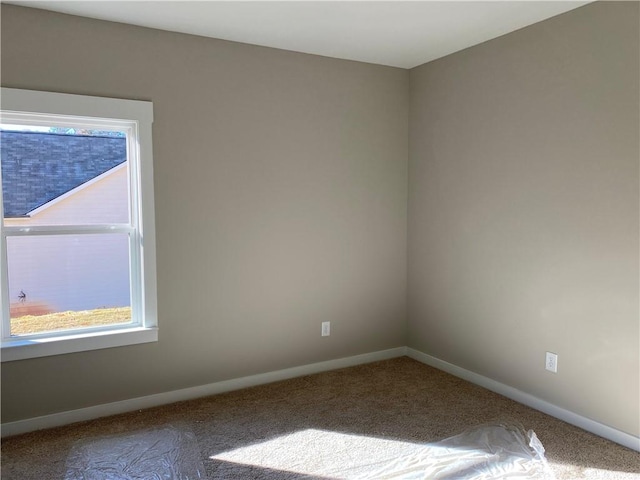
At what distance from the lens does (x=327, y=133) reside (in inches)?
149

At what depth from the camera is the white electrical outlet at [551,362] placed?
3.11 meters

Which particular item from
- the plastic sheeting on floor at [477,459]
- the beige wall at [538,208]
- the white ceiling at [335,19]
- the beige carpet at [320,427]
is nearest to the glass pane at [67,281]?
the beige carpet at [320,427]

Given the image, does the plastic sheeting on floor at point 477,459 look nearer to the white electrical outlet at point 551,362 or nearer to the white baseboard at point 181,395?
the white electrical outlet at point 551,362

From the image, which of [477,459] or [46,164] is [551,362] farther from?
[46,164]

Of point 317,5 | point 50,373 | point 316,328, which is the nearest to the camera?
point 317,5

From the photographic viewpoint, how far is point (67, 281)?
307 cm

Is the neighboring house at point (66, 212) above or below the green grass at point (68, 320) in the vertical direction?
above

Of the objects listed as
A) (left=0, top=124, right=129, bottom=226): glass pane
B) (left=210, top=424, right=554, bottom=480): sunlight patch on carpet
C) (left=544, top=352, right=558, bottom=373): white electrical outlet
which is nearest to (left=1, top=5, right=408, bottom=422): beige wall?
(left=0, top=124, right=129, bottom=226): glass pane

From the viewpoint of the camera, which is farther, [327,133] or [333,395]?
[327,133]

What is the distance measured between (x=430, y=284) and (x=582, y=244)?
1.35 metres

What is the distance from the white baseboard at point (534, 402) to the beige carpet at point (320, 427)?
0.17ft

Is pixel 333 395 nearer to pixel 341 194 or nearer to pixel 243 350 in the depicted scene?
pixel 243 350

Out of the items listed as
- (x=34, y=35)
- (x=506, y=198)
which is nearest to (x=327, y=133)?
(x=506, y=198)

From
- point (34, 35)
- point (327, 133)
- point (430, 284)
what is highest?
point (34, 35)
